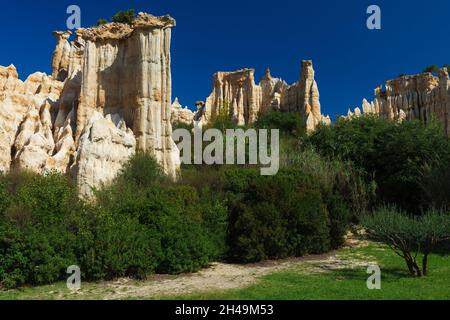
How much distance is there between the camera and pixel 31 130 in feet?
89.0

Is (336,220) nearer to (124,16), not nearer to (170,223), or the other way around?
(170,223)

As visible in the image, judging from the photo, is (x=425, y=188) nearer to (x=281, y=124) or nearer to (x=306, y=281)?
(x=306, y=281)

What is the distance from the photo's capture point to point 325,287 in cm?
1005

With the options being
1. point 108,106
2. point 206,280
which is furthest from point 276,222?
point 108,106

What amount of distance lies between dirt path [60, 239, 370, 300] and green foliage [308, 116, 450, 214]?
8446mm

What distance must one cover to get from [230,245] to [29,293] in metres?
7.12

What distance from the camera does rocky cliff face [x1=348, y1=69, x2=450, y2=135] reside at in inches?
2315

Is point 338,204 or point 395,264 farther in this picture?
point 338,204

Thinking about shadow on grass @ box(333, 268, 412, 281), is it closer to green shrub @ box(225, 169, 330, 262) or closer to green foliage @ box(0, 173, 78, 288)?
green shrub @ box(225, 169, 330, 262)

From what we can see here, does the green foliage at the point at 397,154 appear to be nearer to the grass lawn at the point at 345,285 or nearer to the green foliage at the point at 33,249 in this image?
the grass lawn at the point at 345,285

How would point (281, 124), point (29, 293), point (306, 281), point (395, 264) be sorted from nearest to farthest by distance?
point (29, 293), point (306, 281), point (395, 264), point (281, 124)

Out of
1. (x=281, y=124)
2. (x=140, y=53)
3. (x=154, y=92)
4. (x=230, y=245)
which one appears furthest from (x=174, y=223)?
(x=281, y=124)

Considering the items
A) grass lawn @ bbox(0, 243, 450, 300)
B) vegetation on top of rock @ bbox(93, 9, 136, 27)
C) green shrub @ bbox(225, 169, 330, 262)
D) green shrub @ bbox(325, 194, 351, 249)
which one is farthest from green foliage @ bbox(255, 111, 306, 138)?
grass lawn @ bbox(0, 243, 450, 300)

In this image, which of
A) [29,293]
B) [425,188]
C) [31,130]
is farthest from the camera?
[31,130]
